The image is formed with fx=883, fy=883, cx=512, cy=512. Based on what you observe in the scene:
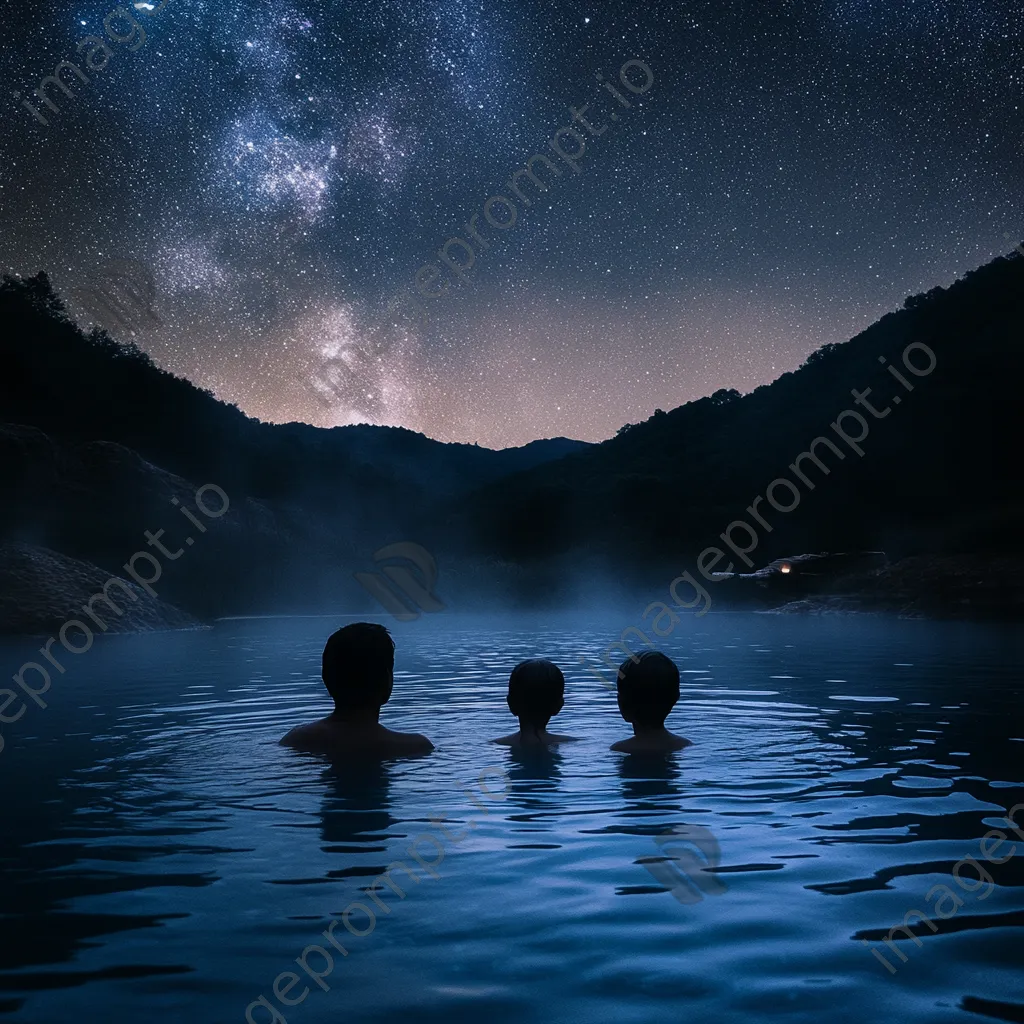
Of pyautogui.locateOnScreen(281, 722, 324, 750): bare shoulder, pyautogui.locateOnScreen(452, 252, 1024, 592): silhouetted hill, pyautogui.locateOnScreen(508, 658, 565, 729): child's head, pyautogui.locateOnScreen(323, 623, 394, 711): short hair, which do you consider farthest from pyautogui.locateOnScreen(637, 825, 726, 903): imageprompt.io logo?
pyautogui.locateOnScreen(452, 252, 1024, 592): silhouetted hill

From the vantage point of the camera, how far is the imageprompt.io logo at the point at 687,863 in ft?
12.6

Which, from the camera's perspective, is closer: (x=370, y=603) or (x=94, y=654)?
(x=94, y=654)

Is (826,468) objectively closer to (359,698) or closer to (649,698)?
(649,698)

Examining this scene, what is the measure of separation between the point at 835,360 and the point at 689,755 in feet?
268

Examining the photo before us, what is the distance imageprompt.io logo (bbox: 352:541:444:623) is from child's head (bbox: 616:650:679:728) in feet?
135

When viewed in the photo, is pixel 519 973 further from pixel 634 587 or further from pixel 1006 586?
pixel 634 587

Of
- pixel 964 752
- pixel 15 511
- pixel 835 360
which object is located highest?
pixel 835 360

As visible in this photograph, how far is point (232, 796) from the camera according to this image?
226 inches

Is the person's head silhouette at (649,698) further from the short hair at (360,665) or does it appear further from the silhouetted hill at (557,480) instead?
the silhouetted hill at (557,480)

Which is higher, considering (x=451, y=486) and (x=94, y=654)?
(x=451, y=486)

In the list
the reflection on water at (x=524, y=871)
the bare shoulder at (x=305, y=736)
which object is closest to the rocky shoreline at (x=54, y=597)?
the reflection on water at (x=524, y=871)

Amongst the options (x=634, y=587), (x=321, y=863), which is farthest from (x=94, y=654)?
(x=634, y=587)

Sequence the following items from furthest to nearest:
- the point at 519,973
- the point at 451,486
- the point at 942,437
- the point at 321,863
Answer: the point at 451,486 < the point at 942,437 < the point at 321,863 < the point at 519,973

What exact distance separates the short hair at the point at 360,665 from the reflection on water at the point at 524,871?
0.56 meters
